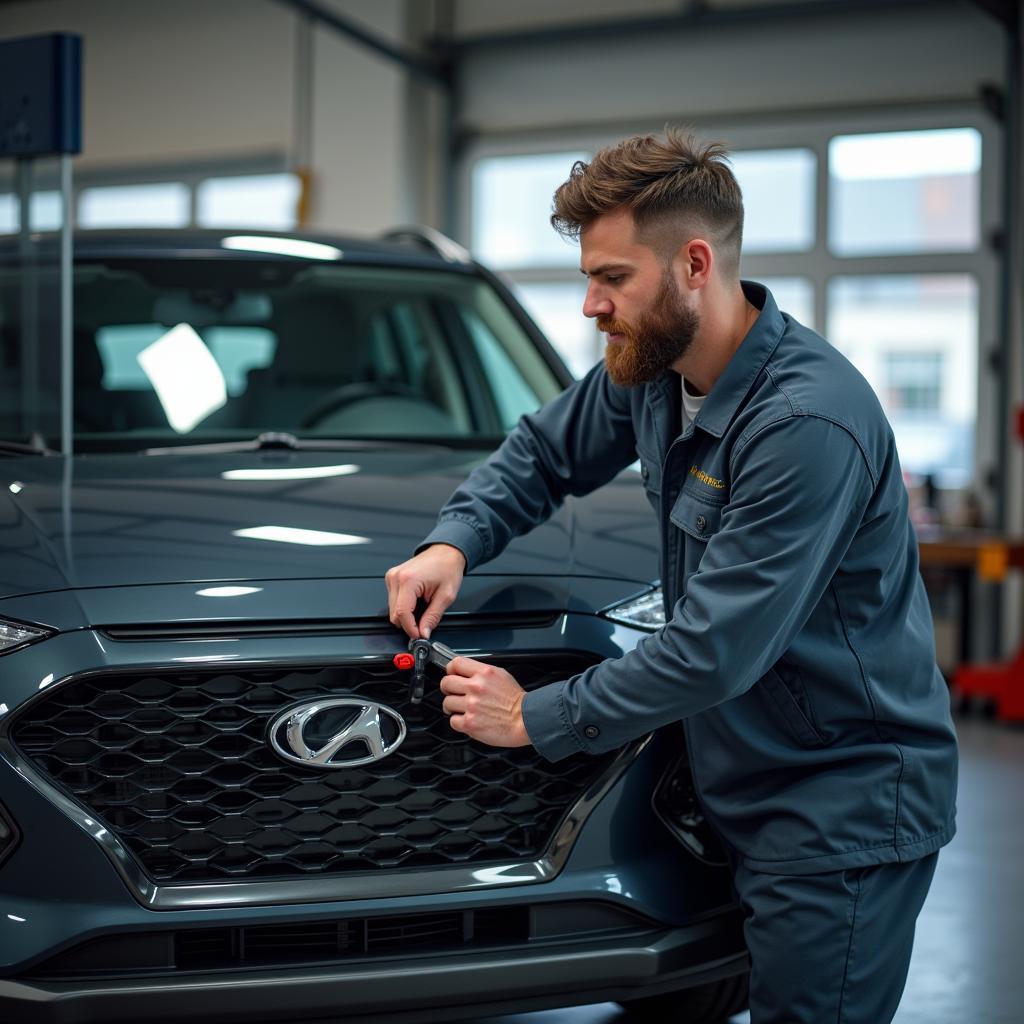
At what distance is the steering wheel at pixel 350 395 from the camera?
3.07m

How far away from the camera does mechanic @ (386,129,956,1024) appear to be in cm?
176

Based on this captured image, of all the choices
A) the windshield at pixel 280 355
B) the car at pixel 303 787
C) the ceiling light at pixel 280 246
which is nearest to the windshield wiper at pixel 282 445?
the windshield at pixel 280 355

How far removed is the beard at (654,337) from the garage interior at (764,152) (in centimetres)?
414

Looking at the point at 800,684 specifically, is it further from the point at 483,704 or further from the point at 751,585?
the point at 483,704

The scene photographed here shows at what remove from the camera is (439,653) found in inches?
73.8

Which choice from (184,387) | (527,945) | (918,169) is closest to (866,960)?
(527,945)

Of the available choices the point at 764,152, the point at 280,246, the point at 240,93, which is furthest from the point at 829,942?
the point at 240,93

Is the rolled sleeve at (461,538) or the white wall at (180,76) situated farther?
the white wall at (180,76)

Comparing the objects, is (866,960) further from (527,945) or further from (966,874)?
(966,874)

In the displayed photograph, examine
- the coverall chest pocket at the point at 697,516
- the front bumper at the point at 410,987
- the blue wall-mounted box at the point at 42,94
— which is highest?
the blue wall-mounted box at the point at 42,94

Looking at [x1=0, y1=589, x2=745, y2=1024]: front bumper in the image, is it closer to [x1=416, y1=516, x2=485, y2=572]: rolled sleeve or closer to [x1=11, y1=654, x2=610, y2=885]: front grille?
[x1=11, y1=654, x2=610, y2=885]: front grille

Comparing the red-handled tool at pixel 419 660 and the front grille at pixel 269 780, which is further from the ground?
the red-handled tool at pixel 419 660

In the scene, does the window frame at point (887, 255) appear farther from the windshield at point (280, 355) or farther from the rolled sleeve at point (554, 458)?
the rolled sleeve at point (554, 458)

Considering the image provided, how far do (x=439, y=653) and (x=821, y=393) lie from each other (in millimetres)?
604
